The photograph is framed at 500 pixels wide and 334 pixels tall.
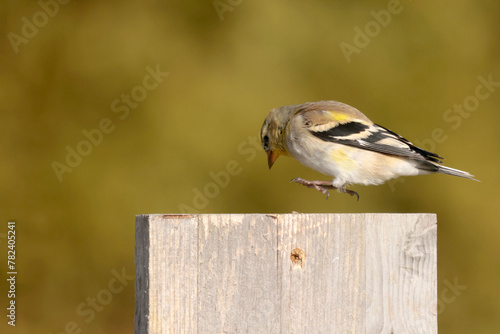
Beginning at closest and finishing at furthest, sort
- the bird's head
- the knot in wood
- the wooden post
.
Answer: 1. the wooden post
2. the knot in wood
3. the bird's head

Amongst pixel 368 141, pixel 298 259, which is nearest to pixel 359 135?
pixel 368 141

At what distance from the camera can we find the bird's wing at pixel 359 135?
4.42 m

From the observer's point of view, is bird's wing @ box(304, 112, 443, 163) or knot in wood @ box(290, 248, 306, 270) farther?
bird's wing @ box(304, 112, 443, 163)

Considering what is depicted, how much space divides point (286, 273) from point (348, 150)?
7.70 feet

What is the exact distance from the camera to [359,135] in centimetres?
445

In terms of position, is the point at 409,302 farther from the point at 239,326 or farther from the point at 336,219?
the point at 239,326

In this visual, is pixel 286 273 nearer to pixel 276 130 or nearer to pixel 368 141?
pixel 368 141

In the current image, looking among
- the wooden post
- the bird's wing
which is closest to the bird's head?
the bird's wing

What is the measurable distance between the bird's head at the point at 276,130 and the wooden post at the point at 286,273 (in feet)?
8.17

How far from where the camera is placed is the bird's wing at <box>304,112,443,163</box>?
442 cm

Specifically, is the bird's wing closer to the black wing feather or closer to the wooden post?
the black wing feather

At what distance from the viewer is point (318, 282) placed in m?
2.22

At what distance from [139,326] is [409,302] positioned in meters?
0.98

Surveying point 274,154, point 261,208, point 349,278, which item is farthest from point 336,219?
point 261,208
